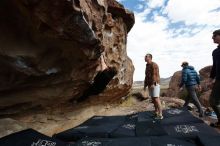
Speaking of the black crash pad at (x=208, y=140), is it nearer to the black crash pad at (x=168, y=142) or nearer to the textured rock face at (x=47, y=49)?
the black crash pad at (x=168, y=142)

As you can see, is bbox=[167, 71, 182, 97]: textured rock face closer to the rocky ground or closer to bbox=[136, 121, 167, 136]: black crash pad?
the rocky ground

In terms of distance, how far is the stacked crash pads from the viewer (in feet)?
19.4

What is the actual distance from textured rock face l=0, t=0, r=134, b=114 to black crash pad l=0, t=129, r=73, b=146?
1143 mm

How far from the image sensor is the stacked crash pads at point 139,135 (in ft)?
19.4

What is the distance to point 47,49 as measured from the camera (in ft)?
20.5

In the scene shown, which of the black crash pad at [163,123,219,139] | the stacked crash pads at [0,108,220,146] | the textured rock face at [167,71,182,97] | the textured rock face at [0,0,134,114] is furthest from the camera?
the textured rock face at [167,71,182,97]

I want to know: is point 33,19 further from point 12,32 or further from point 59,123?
point 59,123

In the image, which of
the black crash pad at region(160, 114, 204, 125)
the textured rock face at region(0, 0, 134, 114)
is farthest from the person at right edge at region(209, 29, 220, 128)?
the textured rock face at region(0, 0, 134, 114)

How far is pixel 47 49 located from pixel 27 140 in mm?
1823

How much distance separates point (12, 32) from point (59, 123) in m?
3.33

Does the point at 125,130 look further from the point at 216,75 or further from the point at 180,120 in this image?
the point at 216,75

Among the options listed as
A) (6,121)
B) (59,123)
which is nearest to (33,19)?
(6,121)

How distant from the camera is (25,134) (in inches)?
242

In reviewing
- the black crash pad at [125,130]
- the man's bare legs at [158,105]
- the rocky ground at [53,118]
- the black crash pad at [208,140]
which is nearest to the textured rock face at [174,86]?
the rocky ground at [53,118]
